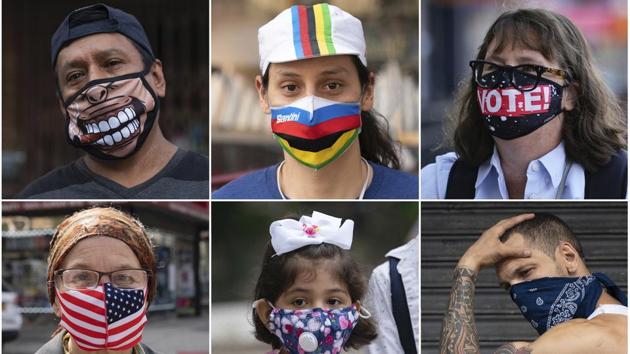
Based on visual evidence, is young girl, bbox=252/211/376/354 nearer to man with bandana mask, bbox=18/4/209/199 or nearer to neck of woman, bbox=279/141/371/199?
neck of woman, bbox=279/141/371/199

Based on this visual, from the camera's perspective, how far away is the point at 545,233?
658 centimetres

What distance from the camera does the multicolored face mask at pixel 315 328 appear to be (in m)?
6.32

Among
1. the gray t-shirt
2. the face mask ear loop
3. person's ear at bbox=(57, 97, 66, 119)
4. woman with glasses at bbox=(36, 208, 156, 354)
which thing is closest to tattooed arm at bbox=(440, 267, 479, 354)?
the face mask ear loop

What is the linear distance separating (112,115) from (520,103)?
2141 mm

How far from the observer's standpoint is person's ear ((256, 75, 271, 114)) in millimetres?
6480

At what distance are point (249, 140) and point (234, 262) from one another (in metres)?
0.69

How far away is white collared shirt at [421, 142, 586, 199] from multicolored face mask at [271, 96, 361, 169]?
58cm

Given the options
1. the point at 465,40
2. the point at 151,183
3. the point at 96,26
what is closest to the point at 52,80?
the point at 96,26

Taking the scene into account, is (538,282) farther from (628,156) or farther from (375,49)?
(375,49)

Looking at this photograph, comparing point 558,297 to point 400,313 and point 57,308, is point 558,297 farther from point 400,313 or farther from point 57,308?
point 57,308

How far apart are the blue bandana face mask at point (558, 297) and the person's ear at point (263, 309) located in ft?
4.32

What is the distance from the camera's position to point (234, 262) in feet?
22.3

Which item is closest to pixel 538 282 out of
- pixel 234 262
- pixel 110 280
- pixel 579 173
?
pixel 579 173

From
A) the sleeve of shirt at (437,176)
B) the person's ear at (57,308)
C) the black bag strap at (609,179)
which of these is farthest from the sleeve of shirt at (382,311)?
the person's ear at (57,308)
